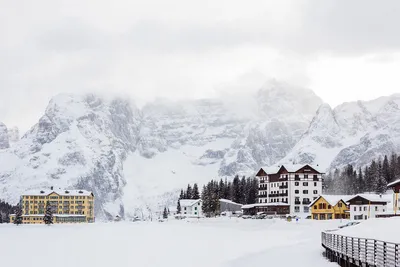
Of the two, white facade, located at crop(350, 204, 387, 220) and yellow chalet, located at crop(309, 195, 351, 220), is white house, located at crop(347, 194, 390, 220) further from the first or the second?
yellow chalet, located at crop(309, 195, 351, 220)

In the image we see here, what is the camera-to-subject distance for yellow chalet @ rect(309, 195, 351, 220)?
15988 cm

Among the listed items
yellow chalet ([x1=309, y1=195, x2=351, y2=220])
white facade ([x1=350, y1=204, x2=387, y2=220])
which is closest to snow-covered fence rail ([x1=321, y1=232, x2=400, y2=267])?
white facade ([x1=350, y1=204, x2=387, y2=220])

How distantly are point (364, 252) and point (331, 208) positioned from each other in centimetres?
12220

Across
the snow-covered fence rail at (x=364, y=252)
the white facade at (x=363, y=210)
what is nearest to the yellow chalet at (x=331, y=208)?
the white facade at (x=363, y=210)

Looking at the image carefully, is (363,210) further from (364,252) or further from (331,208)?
(364,252)

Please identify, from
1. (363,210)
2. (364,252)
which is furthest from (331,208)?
(364,252)

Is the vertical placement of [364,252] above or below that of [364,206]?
above

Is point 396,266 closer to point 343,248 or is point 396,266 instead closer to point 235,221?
point 343,248

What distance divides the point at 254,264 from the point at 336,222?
217 ft

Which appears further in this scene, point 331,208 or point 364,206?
point 331,208

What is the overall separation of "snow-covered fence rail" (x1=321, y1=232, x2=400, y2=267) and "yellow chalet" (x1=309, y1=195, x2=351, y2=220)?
10191 cm

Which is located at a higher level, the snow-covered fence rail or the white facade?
the snow-covered fence rail

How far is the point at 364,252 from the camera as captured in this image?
41.5 m

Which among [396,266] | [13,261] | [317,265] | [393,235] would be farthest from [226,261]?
[396,266]
